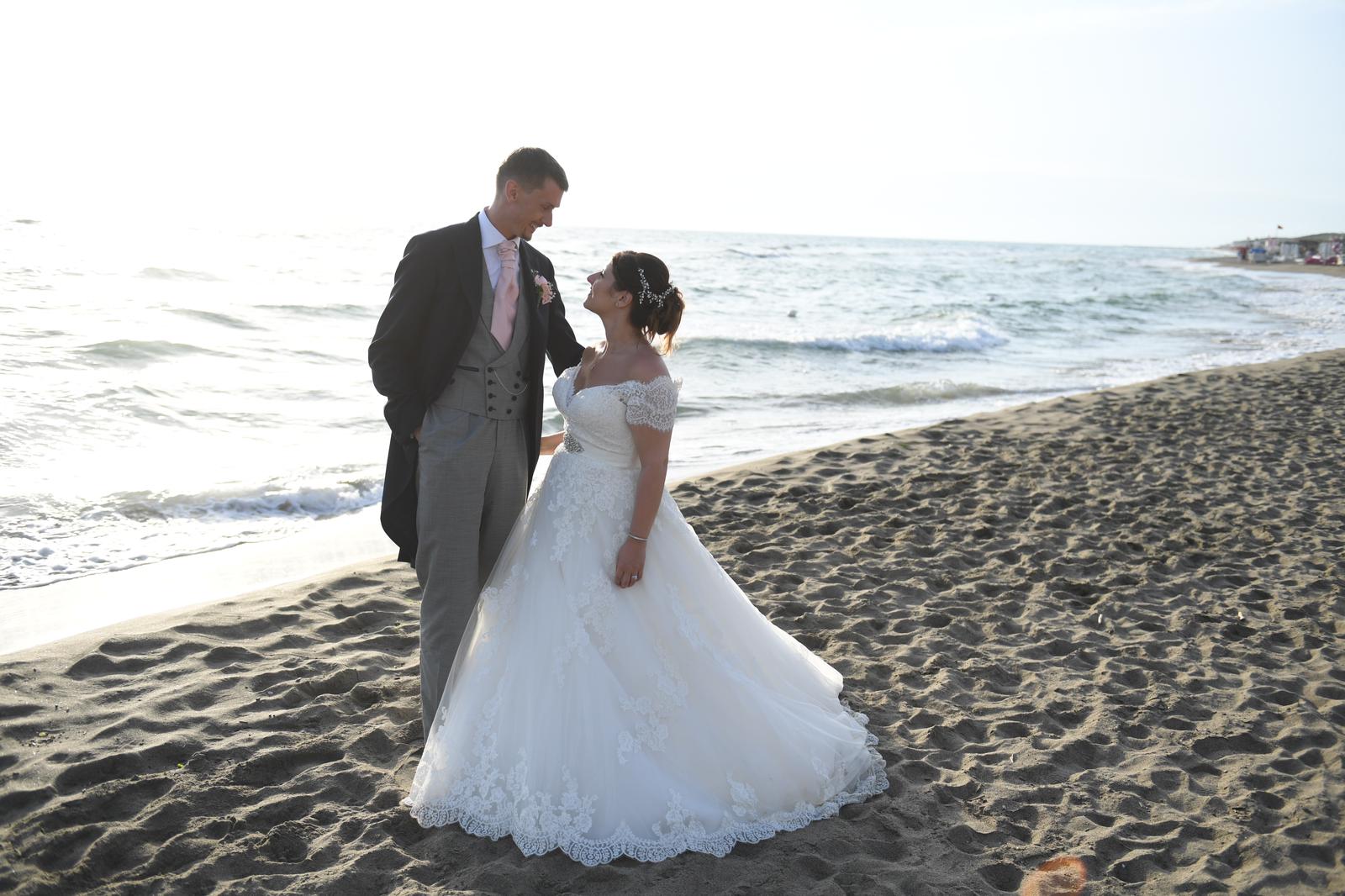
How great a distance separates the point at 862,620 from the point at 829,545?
1182 mm

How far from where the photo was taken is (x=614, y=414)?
321 centimetres

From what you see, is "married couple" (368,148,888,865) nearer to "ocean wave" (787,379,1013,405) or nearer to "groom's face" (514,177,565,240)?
"groom's face" (514,177,565,240)

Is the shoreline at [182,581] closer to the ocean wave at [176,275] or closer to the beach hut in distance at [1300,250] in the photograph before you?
the ocean wave at [176,275]

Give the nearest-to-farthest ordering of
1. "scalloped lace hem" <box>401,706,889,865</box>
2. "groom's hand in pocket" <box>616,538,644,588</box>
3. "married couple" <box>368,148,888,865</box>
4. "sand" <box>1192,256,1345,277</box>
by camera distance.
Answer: "scalloped lace hem" <box>401,706,889,865</box>
"married couple" <box>368,148,888,865</box>
"groom's hand in pocket" <box>616,538,644,588</box>
"sand" <box>1192,256,1345,277</box>

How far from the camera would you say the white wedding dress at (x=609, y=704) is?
3002 millimetres

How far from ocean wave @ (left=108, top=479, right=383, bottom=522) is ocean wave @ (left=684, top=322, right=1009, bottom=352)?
408 inches

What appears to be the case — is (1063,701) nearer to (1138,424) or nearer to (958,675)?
(958,675)

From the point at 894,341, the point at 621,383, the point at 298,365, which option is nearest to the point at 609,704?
the point at 621,383

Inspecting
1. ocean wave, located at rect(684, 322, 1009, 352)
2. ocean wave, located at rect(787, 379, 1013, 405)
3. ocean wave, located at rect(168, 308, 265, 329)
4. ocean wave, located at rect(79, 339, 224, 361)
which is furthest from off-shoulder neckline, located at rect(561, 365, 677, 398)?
ocean wave, located at rect(684, 322, 1009, 352)

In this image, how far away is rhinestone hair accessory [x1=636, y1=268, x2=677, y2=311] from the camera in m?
3.19

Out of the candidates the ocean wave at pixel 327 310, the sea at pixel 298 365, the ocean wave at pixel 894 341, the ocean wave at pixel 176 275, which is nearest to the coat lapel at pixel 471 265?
the sea at pixel 298 365

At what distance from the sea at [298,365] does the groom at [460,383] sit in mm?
3425

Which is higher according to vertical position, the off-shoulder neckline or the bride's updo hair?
the bride's updo hair

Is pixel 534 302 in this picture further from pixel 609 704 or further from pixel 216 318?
pixel 216 318
